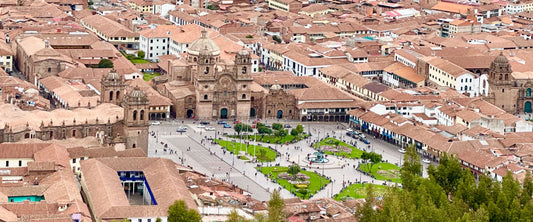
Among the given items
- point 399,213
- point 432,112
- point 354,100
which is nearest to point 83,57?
point 354,100

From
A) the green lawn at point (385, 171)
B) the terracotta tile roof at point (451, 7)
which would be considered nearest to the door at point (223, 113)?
the green lawn at point (385, 171)

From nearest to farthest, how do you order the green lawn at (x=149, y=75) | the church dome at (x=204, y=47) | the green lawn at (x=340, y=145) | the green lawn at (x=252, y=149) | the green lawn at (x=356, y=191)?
1. the green lawn at (x=356, y=191)
2. the green lawn at (x=252, y=149)
3. the green lawn at (x=340, y=145)
4. the church dome at (x=204, y=47)
5. the green lawn at (x=149, y=75)

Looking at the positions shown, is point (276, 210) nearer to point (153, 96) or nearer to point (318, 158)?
point (318, 158)

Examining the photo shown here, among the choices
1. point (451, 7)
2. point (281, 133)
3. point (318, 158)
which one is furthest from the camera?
point (451, 7)

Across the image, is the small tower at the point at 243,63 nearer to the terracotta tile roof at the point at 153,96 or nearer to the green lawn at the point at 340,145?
the terracotta tile roof at the point at 153,96

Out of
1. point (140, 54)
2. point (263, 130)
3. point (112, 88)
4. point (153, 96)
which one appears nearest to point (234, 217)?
point (112, 88)
